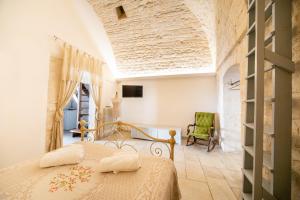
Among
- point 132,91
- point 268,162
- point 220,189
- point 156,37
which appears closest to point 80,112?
point 132,91

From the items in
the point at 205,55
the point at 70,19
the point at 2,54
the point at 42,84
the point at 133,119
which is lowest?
the point at 133,119

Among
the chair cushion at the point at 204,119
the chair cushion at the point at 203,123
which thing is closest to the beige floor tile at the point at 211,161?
the chair cushion at the point at 203,123

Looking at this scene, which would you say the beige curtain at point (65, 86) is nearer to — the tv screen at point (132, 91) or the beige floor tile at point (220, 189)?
the tv screen at point (132, 91)

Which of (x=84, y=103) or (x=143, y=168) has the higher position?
(x=84, y=103)

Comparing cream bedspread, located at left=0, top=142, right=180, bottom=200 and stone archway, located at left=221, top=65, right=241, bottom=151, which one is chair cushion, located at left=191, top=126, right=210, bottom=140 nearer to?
stone archway, located at left=221, top=65, right=241, bottom=151

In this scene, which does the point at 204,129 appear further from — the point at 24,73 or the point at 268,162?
the point at 24,73

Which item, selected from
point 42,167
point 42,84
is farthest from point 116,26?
point 42,167

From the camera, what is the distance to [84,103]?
5.24 m

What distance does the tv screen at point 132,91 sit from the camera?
5590 mm

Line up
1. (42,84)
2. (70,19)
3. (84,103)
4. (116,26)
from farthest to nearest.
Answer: (84,103) < (116,26) < (70,19) < (42,84)

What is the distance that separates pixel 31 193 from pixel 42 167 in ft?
1.49

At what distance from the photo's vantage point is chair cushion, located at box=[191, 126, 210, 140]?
388cm

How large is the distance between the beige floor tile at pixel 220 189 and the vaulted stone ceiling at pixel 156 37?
3.57 meters

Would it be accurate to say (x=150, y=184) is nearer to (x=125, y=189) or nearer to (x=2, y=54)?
(x=125, y=189)
